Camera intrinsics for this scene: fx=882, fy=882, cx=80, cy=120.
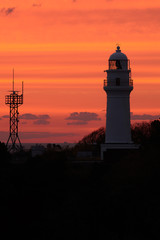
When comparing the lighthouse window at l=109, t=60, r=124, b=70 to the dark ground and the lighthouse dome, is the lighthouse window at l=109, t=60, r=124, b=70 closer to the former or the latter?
the lighthouse dome

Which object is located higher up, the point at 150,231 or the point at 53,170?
the point at 53,170

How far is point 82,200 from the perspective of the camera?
201ft

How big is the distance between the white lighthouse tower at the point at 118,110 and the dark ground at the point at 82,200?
755cm

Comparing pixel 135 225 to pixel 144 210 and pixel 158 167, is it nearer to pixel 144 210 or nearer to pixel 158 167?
pixel 144 210

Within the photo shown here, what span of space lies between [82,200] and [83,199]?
0.18m

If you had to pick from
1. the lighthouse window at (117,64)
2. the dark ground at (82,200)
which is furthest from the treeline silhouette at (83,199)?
the lighthouse window at (117,64)

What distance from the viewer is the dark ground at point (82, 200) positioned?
58719 millimetres

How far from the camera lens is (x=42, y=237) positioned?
59.8m

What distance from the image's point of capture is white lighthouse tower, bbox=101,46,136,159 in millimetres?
79250

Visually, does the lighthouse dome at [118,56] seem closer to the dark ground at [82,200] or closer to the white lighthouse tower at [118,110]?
the white lighthouse tower at [118,110]

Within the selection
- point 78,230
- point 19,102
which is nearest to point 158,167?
point 78,230

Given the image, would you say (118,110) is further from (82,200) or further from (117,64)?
(82,200)

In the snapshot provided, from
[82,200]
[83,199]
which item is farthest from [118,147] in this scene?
[82,200]

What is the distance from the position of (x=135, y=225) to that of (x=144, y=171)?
7706 millimetres
